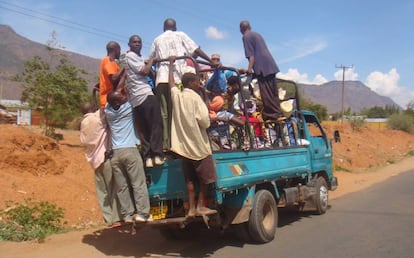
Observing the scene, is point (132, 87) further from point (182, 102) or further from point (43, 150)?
point (43, 150)

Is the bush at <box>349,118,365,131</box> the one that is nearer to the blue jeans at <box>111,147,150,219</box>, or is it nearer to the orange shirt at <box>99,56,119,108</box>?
the orange shirt at <box>99,56,119,108</box>

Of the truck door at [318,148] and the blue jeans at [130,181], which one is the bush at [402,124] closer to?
the truck door at [318,148]

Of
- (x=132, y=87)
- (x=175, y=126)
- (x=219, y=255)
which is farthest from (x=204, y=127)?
(x=219, y=255)

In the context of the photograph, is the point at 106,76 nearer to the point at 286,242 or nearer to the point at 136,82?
the point at 136,82

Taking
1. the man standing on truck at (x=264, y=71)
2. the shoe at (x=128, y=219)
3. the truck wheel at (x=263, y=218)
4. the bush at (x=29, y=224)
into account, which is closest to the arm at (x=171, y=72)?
the shoe at (x=128, y=219)

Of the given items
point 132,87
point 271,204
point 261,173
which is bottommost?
point 271,204

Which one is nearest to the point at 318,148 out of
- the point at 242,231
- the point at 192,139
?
the point at 242,231

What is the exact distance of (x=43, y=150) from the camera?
44.8ft

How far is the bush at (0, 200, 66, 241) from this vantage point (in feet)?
23.4

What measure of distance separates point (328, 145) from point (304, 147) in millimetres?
1696

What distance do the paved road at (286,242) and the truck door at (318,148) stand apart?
1102mm

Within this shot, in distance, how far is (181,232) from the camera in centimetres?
758

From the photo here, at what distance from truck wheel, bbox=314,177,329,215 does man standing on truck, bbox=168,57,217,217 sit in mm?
3888

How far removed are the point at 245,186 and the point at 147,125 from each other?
5.42ft
